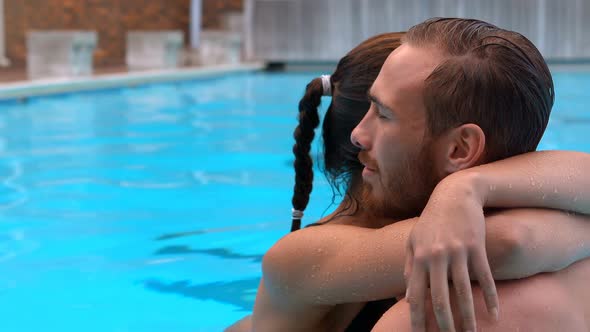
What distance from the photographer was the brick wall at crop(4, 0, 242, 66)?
50.6 ft

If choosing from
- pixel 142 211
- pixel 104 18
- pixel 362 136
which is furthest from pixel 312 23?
pixel 362 136

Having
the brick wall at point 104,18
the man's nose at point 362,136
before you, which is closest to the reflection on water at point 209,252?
the man's nose at point 362,136

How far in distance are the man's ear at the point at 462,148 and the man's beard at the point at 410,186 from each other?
31 millimetres

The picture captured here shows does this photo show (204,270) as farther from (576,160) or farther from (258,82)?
(258,82)

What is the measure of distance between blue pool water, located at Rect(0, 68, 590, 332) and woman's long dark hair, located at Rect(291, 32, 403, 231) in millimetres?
1076

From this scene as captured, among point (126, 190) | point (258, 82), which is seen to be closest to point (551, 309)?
point (126, 190)

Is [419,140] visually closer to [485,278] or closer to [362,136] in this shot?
[362,136]

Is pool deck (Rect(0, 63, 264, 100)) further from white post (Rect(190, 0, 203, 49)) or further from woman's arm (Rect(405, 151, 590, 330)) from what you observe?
woman's arm (Rect(405, 151, 590, 330))

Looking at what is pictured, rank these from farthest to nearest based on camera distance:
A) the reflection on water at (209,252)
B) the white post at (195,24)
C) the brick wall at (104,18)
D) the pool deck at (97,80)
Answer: the white post at (195,24)
the brick wall at (104,18)
the pool deck at (97,80)
the reflection on water at (209,252)

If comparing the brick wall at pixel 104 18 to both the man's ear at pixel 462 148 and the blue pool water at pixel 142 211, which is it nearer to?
the blue pool water at pixel 142 211

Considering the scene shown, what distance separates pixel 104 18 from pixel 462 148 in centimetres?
1584

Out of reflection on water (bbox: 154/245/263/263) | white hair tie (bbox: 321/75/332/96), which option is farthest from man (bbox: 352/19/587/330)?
reflection on water (bbox: 154/245/263/263)

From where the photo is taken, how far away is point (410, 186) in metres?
1.63

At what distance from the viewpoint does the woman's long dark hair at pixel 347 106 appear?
6.68 ft
